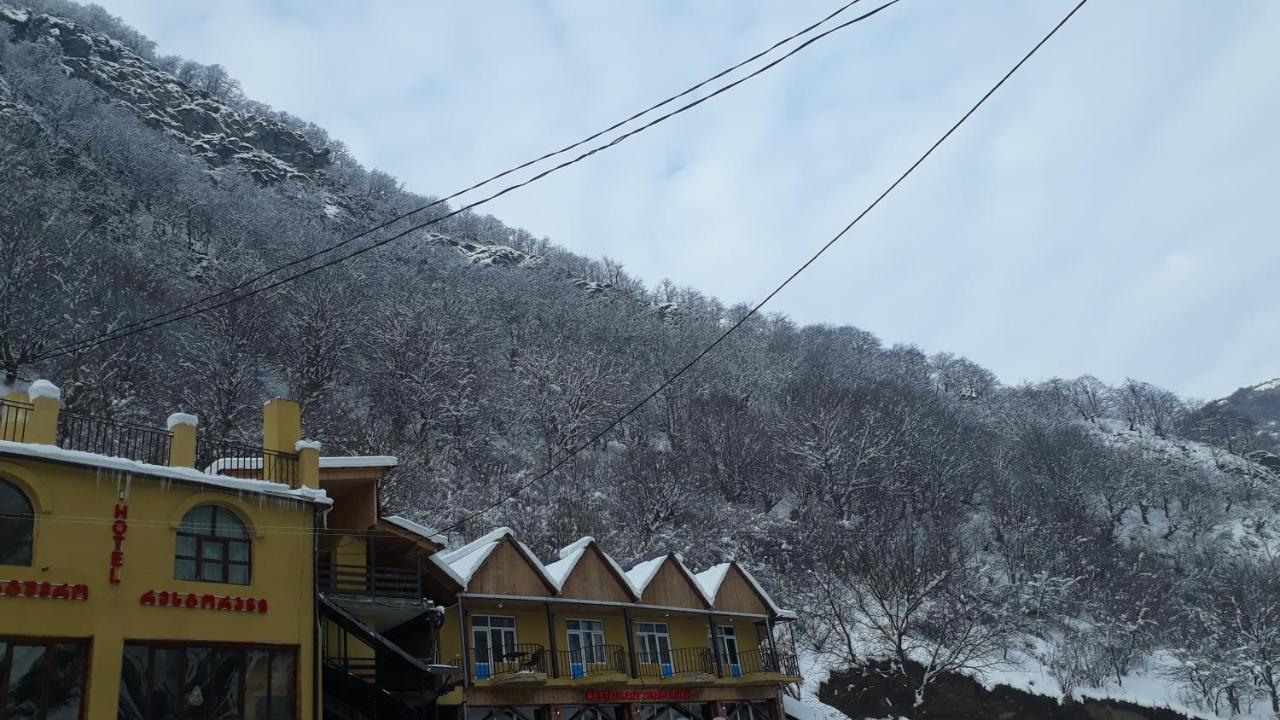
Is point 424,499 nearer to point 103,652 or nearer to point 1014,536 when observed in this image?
point 103,652

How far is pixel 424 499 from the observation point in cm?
4072

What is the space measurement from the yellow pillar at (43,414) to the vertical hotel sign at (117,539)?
5.84ft

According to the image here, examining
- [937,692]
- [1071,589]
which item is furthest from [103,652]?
[1071,589]

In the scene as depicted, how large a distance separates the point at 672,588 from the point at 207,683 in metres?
17.9

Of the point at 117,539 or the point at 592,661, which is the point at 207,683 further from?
the point at 592,661

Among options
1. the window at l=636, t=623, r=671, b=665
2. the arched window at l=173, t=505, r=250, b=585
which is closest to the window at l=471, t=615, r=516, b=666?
the window at l=636, t=623, r=671, b=665

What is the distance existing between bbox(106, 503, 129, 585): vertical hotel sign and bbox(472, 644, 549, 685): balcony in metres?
10.9

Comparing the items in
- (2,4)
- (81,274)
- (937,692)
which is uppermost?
(2,4)

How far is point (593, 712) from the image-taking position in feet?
88.4

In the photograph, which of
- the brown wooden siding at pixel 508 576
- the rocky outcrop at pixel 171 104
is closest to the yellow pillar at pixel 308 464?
the brown wooden siding at pixel 508 576

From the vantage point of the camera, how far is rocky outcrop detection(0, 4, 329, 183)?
Result: 7475cm

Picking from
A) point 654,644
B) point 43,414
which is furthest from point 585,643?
point 43,414

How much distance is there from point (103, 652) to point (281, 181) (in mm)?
77419

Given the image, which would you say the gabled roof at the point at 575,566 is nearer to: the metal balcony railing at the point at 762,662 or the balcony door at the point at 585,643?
the balcony door at the point at 585,643
